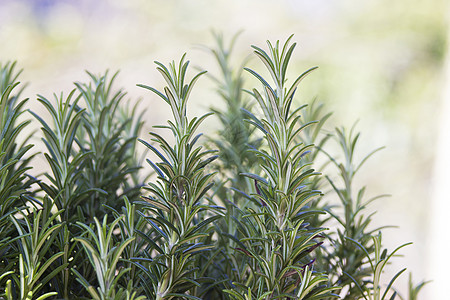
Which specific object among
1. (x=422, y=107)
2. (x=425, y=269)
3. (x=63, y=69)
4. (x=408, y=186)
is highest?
(x=63, y=69)

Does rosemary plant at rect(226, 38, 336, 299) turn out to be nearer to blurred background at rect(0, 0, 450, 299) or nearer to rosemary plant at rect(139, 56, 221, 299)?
rosemary plant at rect(139, 56, 221, 299)

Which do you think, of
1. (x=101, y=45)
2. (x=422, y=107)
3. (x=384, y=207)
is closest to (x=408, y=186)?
(x=384, y=207)

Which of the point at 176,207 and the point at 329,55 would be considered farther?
the point at 329,55

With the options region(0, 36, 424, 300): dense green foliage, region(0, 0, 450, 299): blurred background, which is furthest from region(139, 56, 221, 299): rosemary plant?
region(0, 0, 450, 299): blurred background

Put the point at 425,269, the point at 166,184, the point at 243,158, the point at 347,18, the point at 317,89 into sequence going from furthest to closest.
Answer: the point at 347,18 < the point at 317,89 < the point at 425,269 < the point at 243,158 < the point at 166,184

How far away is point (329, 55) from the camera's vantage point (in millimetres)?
3080

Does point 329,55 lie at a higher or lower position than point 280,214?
higher

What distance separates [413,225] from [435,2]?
1.34m

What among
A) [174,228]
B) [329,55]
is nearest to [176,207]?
[174,228]

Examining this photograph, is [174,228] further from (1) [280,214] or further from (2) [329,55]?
(2) [329,55]

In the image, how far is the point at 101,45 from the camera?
10.8ft

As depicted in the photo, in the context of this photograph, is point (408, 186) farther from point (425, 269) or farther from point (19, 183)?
point (19, 183)

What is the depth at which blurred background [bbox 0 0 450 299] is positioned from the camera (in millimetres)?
2887

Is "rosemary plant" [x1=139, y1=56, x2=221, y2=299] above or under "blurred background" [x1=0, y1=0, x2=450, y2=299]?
under
